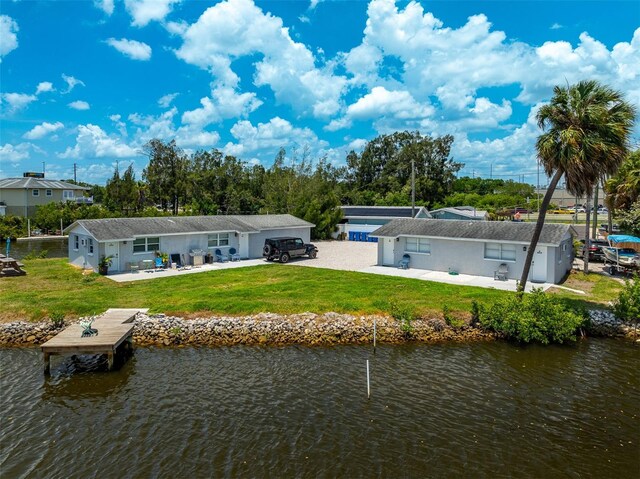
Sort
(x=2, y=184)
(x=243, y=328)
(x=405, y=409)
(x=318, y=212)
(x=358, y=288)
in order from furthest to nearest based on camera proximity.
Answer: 1. (x=2, y=184)
2. (x=318, y=212)
3. (x=358, y=288)
4. (x=243, y=328)
5. (x=405, y=409)

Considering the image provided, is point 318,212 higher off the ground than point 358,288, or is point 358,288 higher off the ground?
point 318,212

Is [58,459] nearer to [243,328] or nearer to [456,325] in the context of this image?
[243,328]

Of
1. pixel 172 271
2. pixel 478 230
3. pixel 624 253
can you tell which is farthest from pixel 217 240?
pixel 624 253

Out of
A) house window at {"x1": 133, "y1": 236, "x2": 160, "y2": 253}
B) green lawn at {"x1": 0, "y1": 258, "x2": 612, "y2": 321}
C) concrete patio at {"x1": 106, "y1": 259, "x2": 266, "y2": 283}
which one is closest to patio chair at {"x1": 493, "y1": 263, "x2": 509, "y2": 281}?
green lawn at {"x1": 0, "y1": 258, "x2": 612, "y2": 321}

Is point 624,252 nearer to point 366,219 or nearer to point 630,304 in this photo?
point 630,304

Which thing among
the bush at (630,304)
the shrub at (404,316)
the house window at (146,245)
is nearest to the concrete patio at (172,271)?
the house window at (146,245)

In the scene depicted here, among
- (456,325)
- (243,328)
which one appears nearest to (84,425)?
(243,328)

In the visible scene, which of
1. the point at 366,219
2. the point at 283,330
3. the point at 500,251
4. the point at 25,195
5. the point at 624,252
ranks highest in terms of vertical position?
the point at 25,195

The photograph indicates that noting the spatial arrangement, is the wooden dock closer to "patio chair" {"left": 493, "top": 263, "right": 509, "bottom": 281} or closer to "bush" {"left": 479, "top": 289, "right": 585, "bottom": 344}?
"bush" {"left": 479, "top": 289, "right": 585, "bottom": 344}
